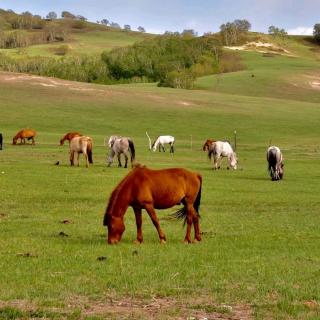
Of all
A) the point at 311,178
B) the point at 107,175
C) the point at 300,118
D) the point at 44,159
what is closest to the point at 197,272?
the point at 107,175

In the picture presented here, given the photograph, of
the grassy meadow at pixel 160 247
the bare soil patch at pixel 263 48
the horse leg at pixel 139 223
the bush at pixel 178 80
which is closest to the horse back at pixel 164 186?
the horse leg at pixel 139 223

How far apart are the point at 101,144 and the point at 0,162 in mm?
18634

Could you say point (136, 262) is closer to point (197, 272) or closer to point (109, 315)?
point (197, 272)

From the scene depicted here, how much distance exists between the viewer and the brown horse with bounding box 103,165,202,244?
13.3 m

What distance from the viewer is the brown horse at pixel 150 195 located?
43.8ft

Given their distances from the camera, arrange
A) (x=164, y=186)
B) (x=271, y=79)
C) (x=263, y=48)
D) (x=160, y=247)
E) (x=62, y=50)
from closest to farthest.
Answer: (x=160, y=247) → (x=164, y=186) → (x=271, y=79) → (x=263, y=48) → (x=62, y=50)

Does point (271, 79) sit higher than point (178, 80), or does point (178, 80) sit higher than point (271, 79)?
point (271, 79)

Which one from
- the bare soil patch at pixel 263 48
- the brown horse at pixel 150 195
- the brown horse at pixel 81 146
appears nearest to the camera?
the brown horse at pixel 150 195

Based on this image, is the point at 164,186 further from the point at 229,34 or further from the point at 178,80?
the point at 229,34

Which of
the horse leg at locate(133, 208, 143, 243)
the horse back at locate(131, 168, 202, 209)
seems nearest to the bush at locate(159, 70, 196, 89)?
the horse back at locate(131, 168, 202, 209)

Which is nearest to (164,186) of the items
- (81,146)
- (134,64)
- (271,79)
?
(81,146)

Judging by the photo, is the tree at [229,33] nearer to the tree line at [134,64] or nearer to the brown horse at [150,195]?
the tree line at [134,64]

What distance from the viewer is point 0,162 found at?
35344 mm

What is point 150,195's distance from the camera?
44.0ft
